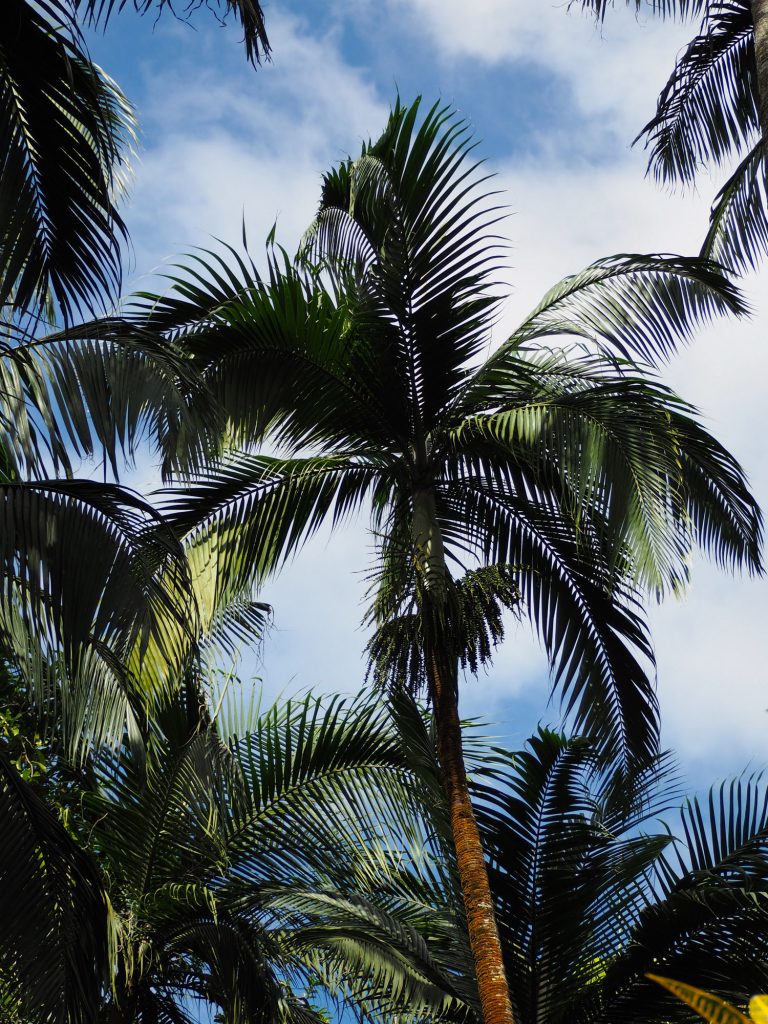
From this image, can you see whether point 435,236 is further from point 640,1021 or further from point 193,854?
point 640,1021

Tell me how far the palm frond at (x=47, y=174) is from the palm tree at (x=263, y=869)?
103 inches

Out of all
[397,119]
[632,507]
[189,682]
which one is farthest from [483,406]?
[189,682]

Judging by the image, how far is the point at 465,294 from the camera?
8555 mm

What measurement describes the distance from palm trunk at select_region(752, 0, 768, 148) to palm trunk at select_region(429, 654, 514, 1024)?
3529 millimetres

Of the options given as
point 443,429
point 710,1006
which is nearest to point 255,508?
point 443,429

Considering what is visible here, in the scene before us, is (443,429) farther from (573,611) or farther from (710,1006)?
(710,1006)

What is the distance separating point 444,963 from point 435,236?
15.5 feet

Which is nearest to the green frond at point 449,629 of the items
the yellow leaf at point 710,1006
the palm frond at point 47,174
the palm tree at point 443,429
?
the palm tree at point 443,429

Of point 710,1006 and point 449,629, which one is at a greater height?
point 449,629

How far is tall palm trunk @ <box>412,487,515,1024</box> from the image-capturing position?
6.98m

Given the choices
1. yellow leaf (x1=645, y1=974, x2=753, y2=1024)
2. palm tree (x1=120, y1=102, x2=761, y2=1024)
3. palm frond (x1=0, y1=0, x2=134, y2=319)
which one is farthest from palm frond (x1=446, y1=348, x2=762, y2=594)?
yellow leaf (x1=645, y1=974, x2=753, y2=1024)

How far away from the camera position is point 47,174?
6.37 metres

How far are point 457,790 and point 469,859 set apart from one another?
411 mm

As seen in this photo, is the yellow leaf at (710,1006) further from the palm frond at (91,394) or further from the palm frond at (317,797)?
the palm frond at (317,797)
